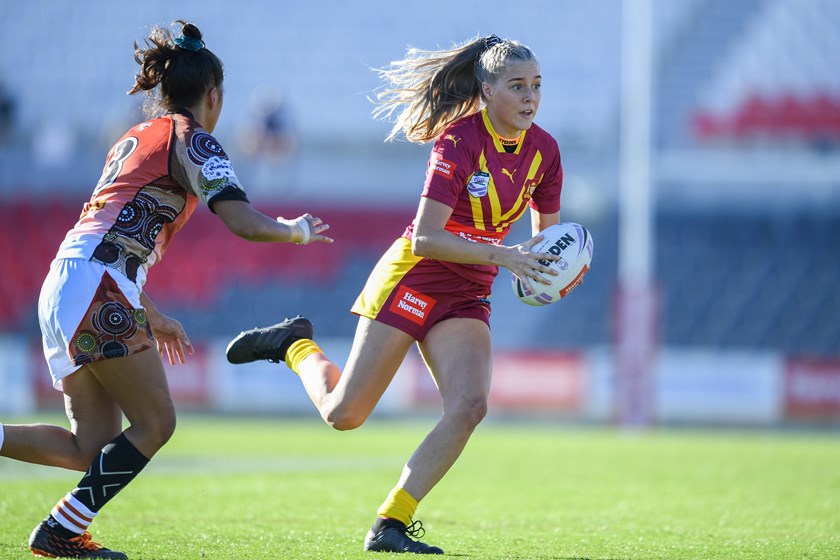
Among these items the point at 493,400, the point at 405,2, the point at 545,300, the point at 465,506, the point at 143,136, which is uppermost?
the point at 405,2

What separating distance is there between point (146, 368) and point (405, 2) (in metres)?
23.3

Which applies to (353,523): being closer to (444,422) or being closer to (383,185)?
(444,422)

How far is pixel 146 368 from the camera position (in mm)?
4867

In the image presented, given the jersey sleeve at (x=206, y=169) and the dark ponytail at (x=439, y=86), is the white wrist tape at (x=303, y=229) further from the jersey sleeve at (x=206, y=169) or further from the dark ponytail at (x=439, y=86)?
the dark ponytail at (x=439, y=86)

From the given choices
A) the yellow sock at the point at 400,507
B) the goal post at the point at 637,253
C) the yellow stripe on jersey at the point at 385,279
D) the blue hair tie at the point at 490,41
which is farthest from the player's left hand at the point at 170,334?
the goal post at the point at 637,253

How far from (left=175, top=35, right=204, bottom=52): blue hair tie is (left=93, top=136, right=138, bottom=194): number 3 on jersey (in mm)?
465

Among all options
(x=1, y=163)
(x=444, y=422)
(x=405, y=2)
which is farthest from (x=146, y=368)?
(x=405, y=2)

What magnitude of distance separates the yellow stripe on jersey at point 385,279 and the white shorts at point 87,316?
3.81ft

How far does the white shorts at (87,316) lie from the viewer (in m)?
4.79

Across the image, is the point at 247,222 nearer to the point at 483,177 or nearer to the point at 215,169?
the point at 215,169

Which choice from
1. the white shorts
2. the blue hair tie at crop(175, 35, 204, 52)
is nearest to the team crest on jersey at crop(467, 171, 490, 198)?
the blue hair tie at crop(175, 35, 204, 52)

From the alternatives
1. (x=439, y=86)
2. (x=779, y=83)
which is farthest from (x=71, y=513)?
(x=779, y=83)

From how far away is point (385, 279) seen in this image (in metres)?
5.60

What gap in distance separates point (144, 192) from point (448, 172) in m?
1.40
